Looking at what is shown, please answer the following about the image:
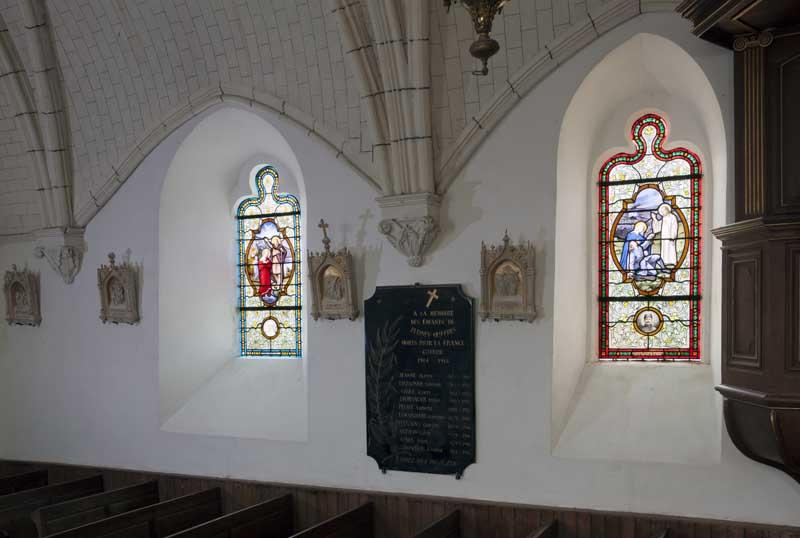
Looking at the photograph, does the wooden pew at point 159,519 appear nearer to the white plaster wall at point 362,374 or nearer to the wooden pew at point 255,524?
the white plaster wall at point 362,374

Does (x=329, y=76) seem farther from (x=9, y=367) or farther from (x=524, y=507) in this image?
(x=9, y=367)

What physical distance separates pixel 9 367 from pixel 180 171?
10.9ft

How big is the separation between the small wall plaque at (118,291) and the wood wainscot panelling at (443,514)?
1647mm

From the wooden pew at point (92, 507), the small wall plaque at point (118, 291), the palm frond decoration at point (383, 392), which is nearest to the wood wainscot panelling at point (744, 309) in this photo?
the palm frond decoration at point (383, 392)

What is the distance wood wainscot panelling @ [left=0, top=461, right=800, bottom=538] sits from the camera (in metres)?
5.83

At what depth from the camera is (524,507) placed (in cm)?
638

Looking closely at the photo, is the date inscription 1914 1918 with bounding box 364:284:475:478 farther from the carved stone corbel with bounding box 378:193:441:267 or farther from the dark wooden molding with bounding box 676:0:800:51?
the dark wooden molding with bounding box 676:0:800:51

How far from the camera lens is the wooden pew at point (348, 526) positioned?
6.14 metres

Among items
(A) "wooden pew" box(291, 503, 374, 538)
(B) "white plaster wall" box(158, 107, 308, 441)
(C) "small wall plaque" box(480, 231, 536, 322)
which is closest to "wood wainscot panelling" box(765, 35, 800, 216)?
(C) "small wall plaque" box(480, 231, 536, 322)

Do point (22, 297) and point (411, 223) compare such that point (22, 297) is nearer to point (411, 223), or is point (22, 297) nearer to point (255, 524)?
point (255, 524)

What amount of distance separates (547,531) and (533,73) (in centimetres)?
357

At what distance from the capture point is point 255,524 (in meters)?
6.89

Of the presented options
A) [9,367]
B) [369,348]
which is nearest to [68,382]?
[9,367]

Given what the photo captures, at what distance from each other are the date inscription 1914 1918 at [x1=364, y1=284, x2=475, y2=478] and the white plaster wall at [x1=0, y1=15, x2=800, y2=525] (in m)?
0.12
